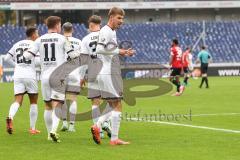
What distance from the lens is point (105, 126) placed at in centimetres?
1334

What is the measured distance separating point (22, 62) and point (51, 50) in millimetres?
2069

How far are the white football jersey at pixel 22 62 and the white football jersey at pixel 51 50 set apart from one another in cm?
172

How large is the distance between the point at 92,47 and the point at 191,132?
2.72 meters

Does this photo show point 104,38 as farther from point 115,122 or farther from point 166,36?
point 166,36

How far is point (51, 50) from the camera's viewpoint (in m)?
12.5

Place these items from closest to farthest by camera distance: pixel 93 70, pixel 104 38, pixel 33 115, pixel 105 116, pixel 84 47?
pixel 104 38 < pixel 105 116 < pixel 93 70 < pixel 84 47 < pixel 33 115

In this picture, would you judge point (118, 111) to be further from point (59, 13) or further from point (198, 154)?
point (59, 13)

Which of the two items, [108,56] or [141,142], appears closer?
[108,56]

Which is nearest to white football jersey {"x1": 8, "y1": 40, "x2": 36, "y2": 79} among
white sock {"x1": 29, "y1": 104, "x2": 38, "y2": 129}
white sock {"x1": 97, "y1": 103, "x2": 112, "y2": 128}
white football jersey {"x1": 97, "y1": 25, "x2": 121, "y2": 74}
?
white sock {"x1": 29, "y1": 104, "x2": 38, "y2": 129}

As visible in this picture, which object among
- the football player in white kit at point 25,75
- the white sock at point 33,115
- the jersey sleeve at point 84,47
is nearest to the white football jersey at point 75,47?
the jersey sleeve at point 84,47

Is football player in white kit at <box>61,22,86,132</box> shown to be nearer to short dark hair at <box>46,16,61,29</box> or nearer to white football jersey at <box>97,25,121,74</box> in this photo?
short dark hair at <box>46,16,61,29</box>

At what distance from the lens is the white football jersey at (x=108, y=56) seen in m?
11.7

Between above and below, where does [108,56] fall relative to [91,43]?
below

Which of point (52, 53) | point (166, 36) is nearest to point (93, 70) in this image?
point (52, 53)
